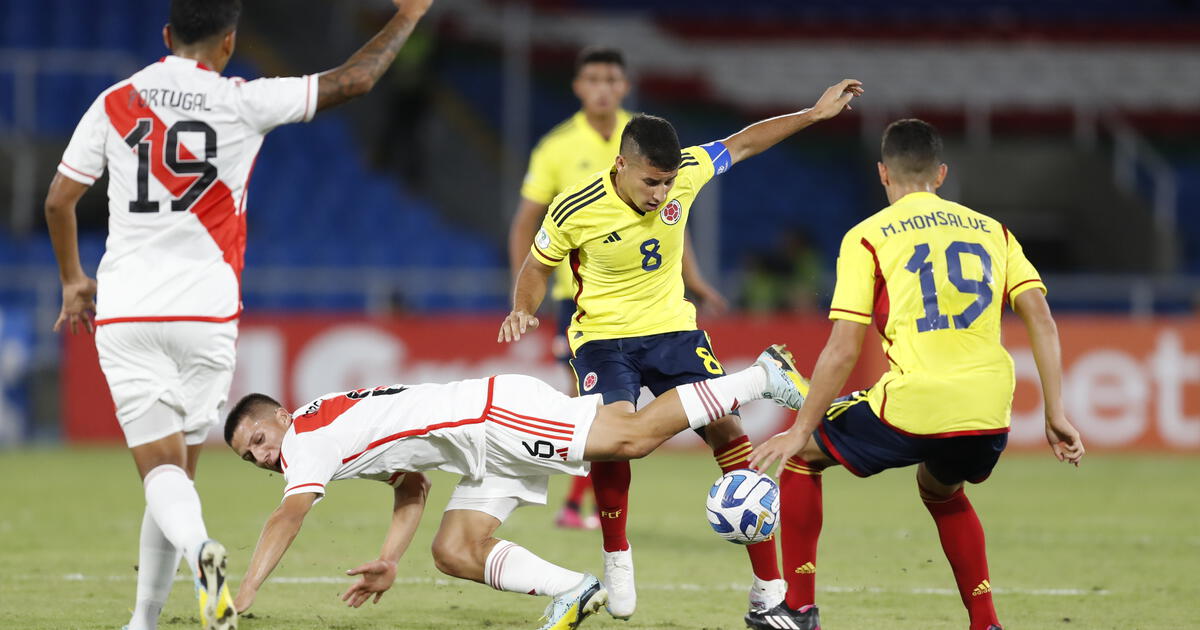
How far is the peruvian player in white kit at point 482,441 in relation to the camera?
5680mm

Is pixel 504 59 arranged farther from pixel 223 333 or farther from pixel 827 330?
pixel 223 333

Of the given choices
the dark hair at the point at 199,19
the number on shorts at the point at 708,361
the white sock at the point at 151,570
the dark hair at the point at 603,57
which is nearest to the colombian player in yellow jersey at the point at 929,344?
the number on shorts at the point at 708,361

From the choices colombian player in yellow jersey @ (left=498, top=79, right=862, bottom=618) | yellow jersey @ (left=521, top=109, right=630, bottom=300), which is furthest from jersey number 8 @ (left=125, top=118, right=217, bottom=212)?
yellow jersey @ (left=521, top=109, right=630, bottom=300)

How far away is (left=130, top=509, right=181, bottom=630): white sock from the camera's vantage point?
5.55 metres

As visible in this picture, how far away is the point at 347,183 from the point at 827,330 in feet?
25.9

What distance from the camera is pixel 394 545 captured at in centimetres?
584

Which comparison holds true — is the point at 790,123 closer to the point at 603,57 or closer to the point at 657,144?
the point at 657,144

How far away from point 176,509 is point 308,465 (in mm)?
566

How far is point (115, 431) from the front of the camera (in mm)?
15148

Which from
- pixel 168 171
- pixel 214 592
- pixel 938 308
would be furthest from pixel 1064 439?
pixel 168 171

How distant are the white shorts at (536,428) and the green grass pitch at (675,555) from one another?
2.59 feet

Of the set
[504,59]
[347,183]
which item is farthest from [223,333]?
[504,59]

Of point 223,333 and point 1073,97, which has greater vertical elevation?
point 1073,97

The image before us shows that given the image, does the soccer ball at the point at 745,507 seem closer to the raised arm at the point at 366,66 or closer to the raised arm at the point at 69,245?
the raised arm at the point at 366,66
